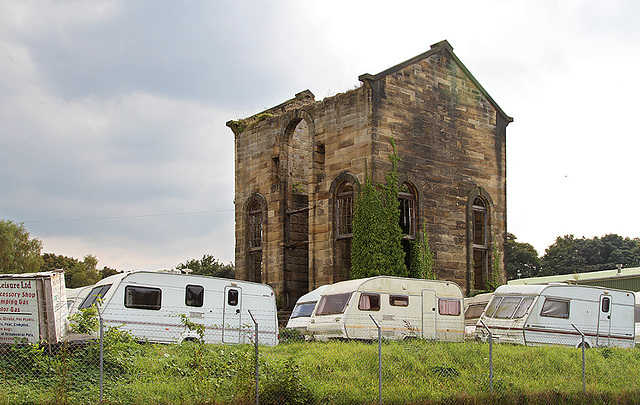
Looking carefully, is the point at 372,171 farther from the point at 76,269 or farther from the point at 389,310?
the point at 76,269

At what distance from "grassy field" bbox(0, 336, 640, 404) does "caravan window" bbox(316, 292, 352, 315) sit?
2.51m

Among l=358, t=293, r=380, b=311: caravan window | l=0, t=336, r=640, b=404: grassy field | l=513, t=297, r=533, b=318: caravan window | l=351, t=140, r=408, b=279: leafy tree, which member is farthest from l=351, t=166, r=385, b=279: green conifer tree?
l=0, t=336, r=640, b=404: grassy field

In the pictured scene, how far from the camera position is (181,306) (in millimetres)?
20156

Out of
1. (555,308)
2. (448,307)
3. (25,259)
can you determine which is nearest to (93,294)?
(448,307)

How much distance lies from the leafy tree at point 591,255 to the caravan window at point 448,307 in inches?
2029

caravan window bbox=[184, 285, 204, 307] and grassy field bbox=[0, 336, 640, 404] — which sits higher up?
caravan window bbox=[184, 285, 204, 307]

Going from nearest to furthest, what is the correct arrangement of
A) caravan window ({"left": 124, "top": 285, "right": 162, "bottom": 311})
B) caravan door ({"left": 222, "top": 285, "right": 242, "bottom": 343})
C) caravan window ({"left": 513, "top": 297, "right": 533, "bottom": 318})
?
caravan window ({"left": 124, "top": 285, "right": 162, "bottom": 311}) < caravan door ({"left": 222, "top": 285, "right": 242, "bottom": 343}) < caravan window ({"left": 513, "top": 297, "right": 533, "bottom": 318})

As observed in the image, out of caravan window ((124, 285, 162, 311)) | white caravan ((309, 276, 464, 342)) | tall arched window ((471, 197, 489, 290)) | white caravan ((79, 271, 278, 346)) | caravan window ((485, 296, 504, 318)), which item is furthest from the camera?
tall arched window ((471, 197, 489, 290))

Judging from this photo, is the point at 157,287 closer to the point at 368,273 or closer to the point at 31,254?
the point at 368,273

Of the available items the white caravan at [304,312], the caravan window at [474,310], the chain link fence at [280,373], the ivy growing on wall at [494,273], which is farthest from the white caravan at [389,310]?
the ivy growing on wall at [494,273]

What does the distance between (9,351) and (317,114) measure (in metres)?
21.2

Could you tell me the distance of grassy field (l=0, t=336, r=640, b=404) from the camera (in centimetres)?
1266

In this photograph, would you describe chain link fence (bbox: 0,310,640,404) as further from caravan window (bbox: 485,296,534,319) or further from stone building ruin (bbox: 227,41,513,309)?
stone building ruin (bbox: 227,41,513,309)

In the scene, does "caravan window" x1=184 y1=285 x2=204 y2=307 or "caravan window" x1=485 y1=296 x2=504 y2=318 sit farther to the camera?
"caravan window" x1=485 y1=296 x2=504 y2=318
